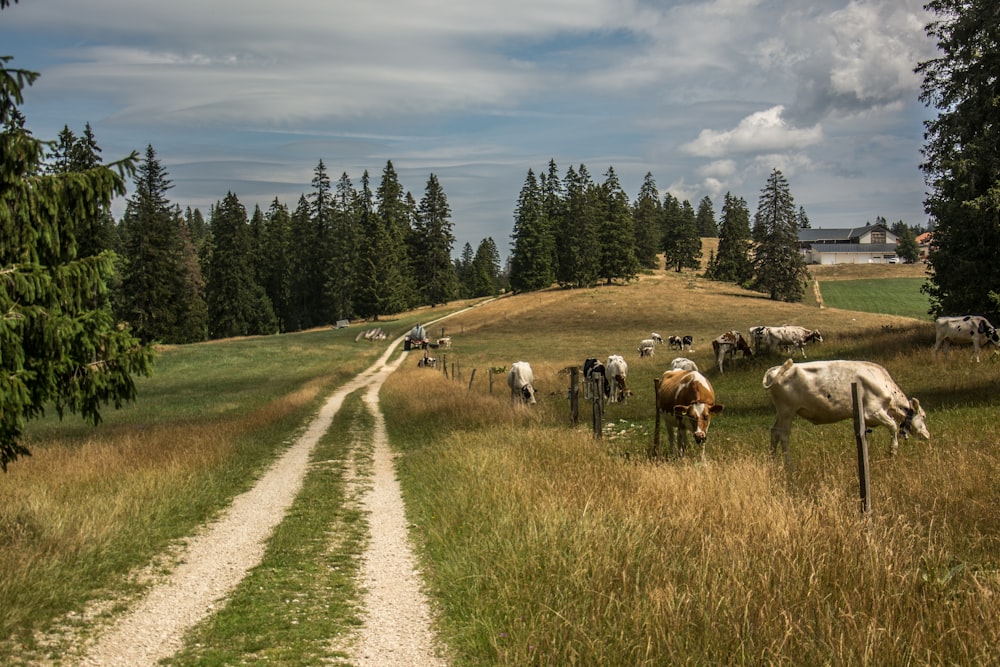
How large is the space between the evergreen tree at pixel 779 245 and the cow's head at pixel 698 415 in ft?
275

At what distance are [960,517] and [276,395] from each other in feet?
102

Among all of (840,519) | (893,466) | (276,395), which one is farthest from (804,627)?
(276,395)

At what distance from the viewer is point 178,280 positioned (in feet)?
253

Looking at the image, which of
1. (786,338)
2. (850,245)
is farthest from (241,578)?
(850,245)

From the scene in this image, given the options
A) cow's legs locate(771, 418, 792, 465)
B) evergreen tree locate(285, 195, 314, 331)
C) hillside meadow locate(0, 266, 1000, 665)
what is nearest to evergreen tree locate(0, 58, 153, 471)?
hillside meadow locate(0, 266, 1000, 665)

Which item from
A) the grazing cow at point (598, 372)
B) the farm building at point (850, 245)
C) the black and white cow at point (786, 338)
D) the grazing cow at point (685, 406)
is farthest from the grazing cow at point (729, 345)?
the farm building at point (850, 245)

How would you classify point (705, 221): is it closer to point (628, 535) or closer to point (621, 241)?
point (621, 241)

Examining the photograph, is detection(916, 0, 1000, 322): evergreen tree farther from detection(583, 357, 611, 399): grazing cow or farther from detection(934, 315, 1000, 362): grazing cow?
detection(583, 357, 611, 399): grazing cow

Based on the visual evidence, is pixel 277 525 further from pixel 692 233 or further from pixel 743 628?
pixel 692 233

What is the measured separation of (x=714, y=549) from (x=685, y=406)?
263 inches

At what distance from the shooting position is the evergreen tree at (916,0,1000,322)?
2261 centimetres

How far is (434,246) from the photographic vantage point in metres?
113

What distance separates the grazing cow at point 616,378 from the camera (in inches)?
1052

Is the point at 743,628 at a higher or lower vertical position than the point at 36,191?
lower
